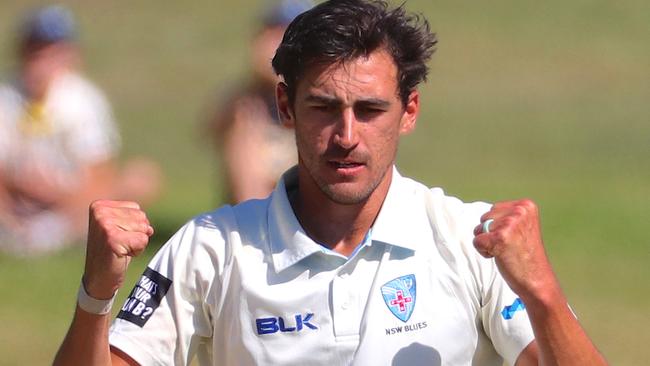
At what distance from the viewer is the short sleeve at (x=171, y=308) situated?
4844 millimetres

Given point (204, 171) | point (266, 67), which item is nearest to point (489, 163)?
point (204, 171)

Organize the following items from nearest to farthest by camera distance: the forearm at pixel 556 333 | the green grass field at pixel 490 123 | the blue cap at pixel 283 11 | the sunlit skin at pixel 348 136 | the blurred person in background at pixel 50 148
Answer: the forearm at pixel 556 333, the sunlit skin at pixel 348 136, the blue cap at pixel 283 11, the green grass field at pixel 490 123, the blurred person in background at pixel 50 148

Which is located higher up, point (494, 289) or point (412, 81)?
point (412, 81)

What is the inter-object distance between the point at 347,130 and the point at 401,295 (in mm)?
501

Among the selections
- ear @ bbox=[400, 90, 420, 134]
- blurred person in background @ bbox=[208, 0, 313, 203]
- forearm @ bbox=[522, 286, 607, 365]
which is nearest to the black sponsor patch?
ear @ bbox=[400, 90, 420, 134]

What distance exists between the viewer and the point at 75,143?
12.9 m

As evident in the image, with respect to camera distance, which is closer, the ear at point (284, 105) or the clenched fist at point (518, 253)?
the clenched fist at point (518, 253)

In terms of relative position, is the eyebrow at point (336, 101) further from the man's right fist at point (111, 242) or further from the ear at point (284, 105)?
the man's right fist at point (111, 242)

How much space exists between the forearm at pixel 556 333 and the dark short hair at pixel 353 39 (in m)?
0.79

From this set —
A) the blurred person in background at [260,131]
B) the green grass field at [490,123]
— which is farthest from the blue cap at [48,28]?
the blurred person in background at [260,131]

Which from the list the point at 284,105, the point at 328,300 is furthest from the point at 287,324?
the point at 284,105

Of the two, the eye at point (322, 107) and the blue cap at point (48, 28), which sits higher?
the eye at point (322, 107)

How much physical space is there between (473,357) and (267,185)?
575 cm

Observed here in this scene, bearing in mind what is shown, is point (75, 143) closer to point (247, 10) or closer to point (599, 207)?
point (599, 207)
